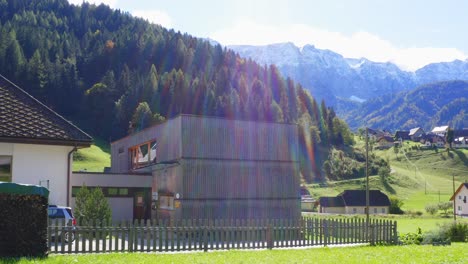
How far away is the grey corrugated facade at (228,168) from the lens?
28094mm

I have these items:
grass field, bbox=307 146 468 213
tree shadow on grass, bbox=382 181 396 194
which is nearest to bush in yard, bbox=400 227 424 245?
grass field, bbox=307 146 468 213

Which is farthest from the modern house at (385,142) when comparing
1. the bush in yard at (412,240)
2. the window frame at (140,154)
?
the bush in yard at (412,240)

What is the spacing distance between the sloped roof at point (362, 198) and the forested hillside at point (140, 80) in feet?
67.1

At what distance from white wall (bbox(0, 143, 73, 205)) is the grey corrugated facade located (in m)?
9.48

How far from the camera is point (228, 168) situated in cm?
2908

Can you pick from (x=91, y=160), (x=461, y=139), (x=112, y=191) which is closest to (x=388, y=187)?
(x=91, y=160)

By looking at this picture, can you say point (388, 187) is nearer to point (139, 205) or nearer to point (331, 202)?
point (331, 202)

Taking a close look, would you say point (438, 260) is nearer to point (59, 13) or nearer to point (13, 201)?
point (13, 201)

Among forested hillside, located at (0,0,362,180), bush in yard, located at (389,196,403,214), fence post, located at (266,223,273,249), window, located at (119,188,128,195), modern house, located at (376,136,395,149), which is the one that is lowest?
bush in yard, located at (389,196,403,214)

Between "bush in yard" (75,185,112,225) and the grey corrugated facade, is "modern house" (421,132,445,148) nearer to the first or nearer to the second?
the grey corrugated facade

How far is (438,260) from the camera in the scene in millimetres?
13516

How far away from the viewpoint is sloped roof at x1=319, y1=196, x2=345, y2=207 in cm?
8940

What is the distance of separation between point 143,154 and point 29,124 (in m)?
17.4

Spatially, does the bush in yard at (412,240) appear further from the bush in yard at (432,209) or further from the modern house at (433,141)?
the modern house at (433,141)
